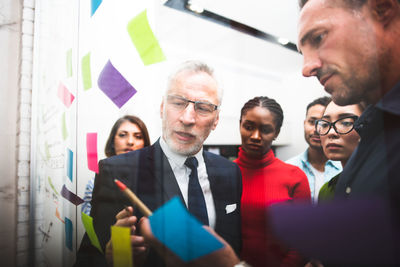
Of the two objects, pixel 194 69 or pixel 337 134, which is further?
pixel 194 69

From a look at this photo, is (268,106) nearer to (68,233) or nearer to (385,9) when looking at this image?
(385,9)

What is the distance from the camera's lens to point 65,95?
166 cm

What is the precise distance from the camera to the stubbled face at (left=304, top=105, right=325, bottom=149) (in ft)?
2.28

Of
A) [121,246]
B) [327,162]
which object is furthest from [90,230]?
[327,162]

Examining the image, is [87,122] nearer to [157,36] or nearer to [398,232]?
[157,36]

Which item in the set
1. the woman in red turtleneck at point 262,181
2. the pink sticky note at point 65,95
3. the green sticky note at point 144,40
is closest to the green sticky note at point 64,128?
the pink sticky note at point 65,95

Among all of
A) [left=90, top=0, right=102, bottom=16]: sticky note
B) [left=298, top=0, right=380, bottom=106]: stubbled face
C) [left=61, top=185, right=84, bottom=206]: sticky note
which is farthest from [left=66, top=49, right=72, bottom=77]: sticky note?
[left=298, top=0, right=380, bottom=106]: stubbled face

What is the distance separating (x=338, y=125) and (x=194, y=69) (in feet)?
1.66

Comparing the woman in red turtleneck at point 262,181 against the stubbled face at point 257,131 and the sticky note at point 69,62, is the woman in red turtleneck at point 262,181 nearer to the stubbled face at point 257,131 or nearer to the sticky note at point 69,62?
the stubbled face at point 257,131

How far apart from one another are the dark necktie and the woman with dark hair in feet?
0.73

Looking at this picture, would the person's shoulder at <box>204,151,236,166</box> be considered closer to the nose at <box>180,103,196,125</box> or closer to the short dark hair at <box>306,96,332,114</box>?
the nose at <box>180,103,196,125</box>

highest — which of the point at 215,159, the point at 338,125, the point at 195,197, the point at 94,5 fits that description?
the point at 94,5

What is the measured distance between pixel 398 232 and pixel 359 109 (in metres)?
0.29

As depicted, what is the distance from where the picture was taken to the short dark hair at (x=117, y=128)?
1046 mm
